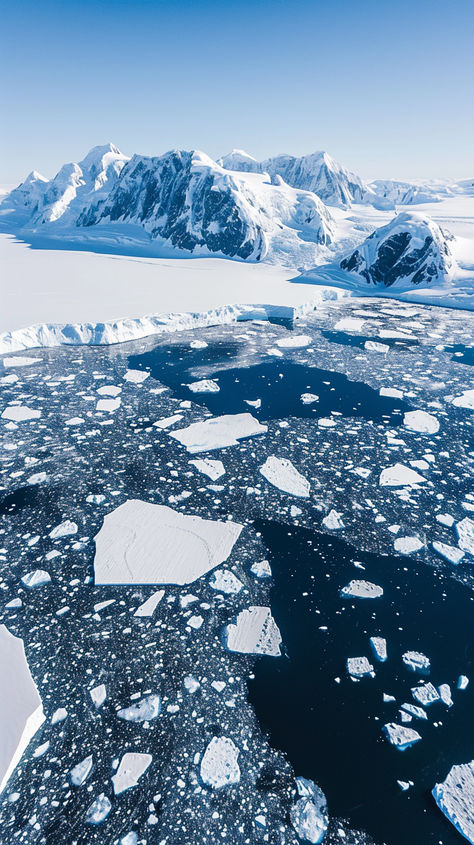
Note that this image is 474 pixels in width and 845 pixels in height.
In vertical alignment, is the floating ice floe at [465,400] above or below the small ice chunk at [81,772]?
above

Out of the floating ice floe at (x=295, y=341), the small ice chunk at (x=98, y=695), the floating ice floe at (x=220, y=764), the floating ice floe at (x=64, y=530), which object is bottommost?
the floating ice floe at (x=220, y=764)

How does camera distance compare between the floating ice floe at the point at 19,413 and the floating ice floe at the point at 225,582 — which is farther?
the floating ice floe at the point at 19,413

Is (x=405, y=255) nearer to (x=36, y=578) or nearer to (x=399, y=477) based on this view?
(x=399, y=477)

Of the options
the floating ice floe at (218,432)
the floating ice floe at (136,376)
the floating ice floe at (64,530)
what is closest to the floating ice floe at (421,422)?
the floating ice floe at (218,432)

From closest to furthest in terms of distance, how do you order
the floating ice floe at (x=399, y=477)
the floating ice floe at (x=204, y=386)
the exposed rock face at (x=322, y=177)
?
the floating ice floe at (x=399, y=477) < the floating ice floe at (x=204, y=386) < the exposed rock face at (x=322, y=177)

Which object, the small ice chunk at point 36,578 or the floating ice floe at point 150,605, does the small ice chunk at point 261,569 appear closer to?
the floating ice floe at point 150,605

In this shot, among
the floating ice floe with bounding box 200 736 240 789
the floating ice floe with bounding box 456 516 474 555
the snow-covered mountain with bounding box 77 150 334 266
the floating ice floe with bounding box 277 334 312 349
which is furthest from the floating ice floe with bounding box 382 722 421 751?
the snow-covered mountain with bounding box 77 150 334 266

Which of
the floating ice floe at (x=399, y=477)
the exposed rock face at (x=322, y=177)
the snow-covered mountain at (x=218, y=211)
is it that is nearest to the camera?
the floating ice floe at (x=399, y=477)
